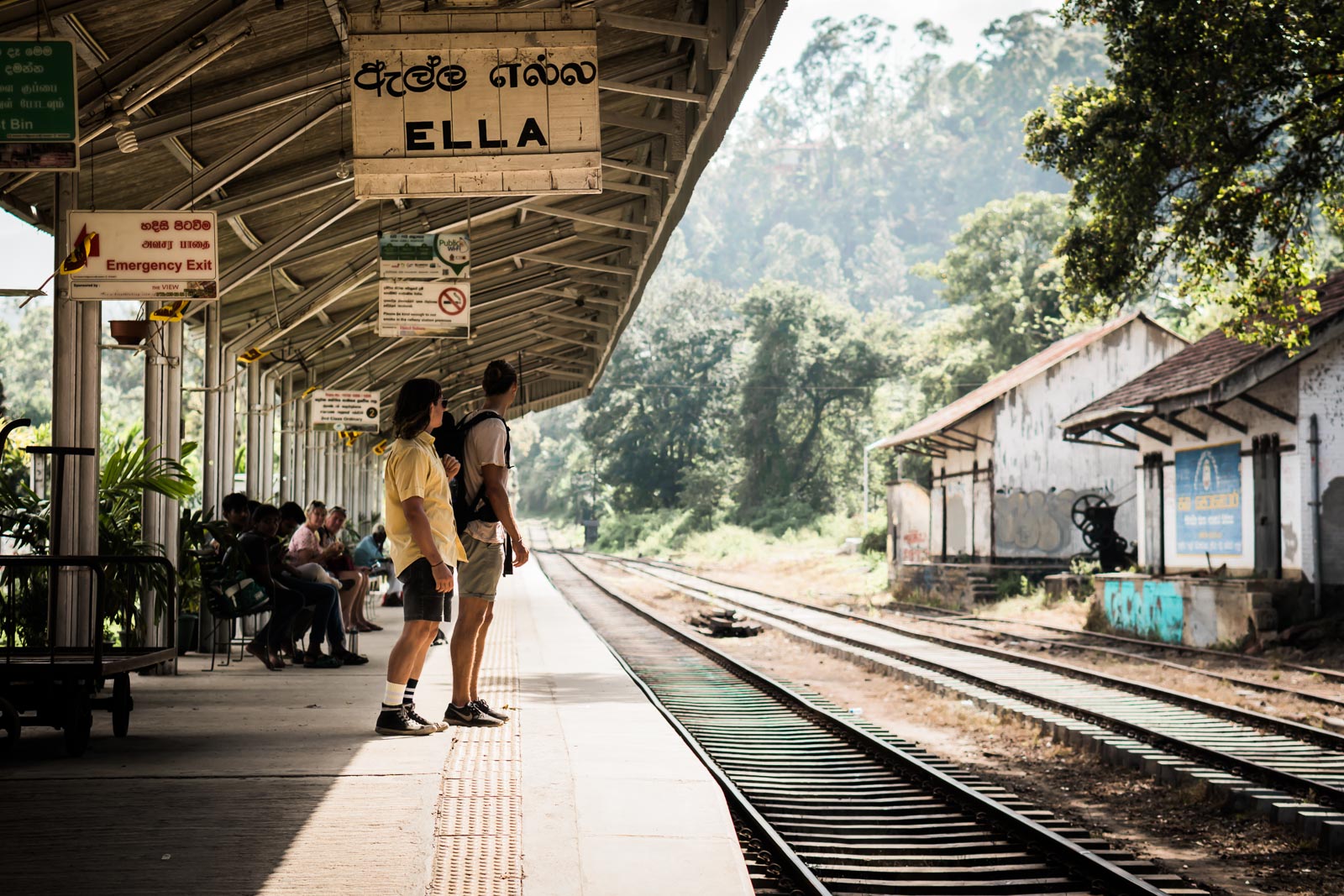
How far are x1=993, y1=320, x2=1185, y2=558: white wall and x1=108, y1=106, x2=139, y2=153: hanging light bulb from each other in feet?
77.3

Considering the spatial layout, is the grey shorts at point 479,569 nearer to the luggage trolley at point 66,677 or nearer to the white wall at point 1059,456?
the luggage trolley at point 66,677

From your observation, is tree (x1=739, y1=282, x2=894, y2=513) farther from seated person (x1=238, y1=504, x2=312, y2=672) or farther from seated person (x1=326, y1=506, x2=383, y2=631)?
seated person (x1=238, y1=504, x2=312, y2=672)

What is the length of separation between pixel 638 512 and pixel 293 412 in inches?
2130

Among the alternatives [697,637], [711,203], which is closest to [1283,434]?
[697,637]

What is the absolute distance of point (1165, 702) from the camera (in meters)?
12.0

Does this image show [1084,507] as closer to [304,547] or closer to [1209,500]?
[1209,500]

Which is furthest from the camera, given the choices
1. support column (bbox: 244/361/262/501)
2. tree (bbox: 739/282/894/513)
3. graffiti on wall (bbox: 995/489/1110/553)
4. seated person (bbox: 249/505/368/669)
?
tree (bbox: 739/282/894/513)

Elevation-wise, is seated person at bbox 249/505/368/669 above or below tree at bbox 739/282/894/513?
below

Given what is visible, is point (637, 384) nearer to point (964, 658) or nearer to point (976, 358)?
point (976, 358)

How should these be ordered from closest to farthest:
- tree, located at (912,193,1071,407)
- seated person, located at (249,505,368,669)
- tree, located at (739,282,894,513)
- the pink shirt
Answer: seated person, located at (249,505,368,669) < the pink shirt < tree, located at (912,193,1071,407) < tree, located at (739,282,894,513)

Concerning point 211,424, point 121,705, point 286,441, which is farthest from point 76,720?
point 286,441

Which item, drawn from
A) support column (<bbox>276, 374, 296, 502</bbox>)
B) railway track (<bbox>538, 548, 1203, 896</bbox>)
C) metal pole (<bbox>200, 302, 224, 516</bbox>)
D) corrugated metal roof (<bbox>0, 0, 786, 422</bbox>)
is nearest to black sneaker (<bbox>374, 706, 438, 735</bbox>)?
railway track (<bbox>538, 548, 1203, 896</bbox>)

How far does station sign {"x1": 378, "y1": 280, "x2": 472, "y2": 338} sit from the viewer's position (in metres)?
11.9

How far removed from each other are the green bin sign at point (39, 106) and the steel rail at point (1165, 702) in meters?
7.50
